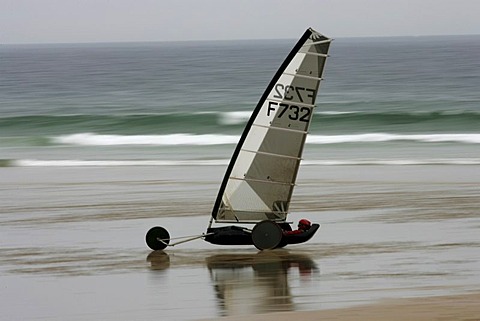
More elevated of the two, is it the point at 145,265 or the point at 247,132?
the point at 247,132

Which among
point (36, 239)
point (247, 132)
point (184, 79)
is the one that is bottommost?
point (36, 239)

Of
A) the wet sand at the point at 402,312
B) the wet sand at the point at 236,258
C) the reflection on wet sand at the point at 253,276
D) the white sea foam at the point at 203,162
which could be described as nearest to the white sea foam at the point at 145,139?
the white sea foam at the point at 203,162

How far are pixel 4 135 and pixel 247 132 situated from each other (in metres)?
20.9

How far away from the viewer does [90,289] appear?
30.3ft

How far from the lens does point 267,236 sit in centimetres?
1052

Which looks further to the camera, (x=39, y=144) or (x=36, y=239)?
(x=39, y=144)

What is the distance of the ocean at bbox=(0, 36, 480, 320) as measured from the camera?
352 inches

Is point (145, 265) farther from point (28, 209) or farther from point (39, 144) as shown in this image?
point (39, 144)

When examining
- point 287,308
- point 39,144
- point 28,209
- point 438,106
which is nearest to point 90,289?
point 287,308

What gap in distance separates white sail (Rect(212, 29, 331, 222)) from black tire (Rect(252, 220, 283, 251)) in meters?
0.46

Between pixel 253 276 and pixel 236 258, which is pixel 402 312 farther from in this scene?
pixel 236 258

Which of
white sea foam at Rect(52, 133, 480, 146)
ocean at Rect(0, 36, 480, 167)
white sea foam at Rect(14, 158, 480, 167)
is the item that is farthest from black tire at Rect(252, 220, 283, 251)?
white sea foam at Rect(52, 133, 480, 146)

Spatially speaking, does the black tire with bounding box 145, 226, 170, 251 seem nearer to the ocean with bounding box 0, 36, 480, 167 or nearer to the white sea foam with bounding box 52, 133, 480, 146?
the ocean with bounding box 0, 36, 480, 167

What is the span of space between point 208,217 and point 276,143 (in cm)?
289
